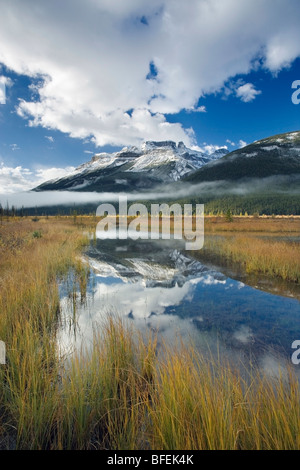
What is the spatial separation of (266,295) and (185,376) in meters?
7.04

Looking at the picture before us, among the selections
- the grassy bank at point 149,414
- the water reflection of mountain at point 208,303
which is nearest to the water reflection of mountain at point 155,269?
the water reflection of mountain at point 208,303

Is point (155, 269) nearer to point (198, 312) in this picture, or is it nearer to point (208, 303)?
point (208, 303)

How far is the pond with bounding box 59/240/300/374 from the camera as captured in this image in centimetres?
511

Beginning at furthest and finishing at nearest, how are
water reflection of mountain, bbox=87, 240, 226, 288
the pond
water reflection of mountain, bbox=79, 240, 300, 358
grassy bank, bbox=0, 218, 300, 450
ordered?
water reflection of mountain, bbox=87, 240, 226, 288, water reflection of mountain, bbox=79, 240, 300, 358, the pond, grassy bank, bbox=0, 218, 300, 450

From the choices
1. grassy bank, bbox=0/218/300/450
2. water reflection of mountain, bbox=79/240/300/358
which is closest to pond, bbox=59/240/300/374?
water reflection of mountain, bbox=79/240/300/358

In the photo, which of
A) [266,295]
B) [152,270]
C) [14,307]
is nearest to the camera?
[14,307]

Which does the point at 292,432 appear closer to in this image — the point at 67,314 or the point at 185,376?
the point at 185,376

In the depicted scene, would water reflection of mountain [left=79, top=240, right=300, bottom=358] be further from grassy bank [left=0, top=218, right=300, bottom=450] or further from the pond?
grassy bank [left=0, top=218, right=300, bottom=450]

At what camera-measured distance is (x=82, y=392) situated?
285 centimetres

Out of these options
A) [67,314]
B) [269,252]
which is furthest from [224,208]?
[67,314]

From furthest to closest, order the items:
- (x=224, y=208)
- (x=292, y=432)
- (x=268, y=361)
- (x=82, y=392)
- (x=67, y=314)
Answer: (x=224, y=208)
(x=67, y=314)
(x=268, y=361)
(x=82, y=392)
(x=292, y=432)

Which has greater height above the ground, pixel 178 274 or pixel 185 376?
pixel 185 376

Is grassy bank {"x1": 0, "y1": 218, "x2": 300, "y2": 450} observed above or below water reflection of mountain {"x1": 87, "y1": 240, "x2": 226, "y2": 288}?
above

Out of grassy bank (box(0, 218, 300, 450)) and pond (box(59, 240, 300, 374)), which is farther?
pond (box(59, 240, 300, 374))
